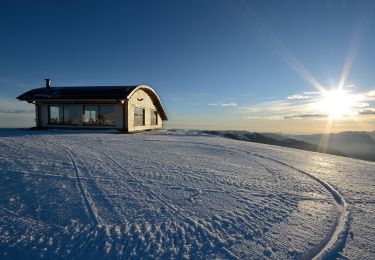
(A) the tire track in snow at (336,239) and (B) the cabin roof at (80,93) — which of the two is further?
(B) the cabin roof at (80,93)

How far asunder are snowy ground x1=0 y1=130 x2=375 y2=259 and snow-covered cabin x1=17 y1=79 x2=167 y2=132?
39.1 ft

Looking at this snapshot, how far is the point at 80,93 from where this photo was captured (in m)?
21.4


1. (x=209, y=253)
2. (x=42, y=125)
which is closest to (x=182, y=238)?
(x=209, y=253)

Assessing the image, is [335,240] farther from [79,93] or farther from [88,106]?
[79,93]

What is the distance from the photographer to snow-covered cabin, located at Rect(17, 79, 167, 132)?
2069 cm

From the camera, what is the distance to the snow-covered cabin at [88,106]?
20.7 metres

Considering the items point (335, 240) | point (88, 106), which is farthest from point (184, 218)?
point (88, 106)

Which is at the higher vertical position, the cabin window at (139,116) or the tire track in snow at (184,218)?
the cabin window at (139,116)

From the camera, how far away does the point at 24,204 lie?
534 cm

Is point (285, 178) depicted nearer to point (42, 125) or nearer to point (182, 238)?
point (182, 238)

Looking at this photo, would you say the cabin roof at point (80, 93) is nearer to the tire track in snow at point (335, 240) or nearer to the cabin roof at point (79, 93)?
the cabin roof at point (79, 93)

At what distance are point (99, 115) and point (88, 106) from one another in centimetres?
123

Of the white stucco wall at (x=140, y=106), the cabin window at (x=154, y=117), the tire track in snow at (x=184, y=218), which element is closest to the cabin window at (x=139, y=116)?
the white stucco wall at (x=140, y=106)

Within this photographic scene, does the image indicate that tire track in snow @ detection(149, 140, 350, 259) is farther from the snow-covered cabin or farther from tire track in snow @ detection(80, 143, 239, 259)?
the snow-covered cabin
